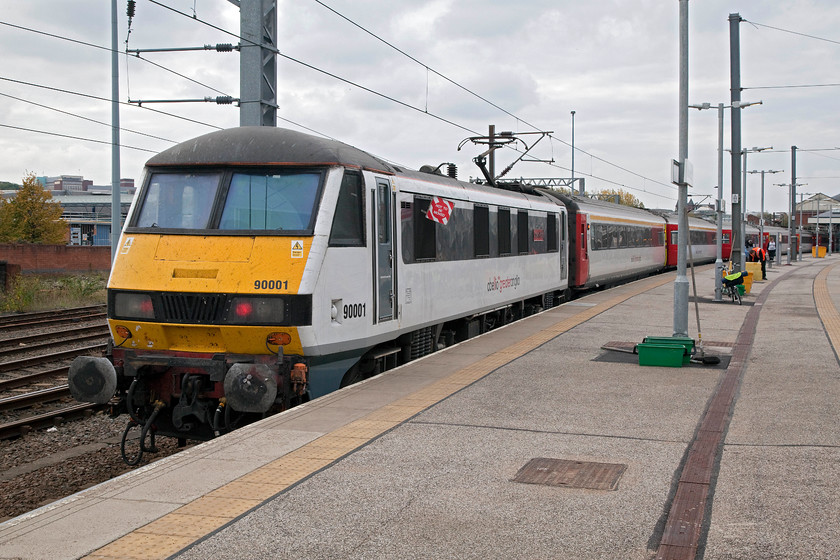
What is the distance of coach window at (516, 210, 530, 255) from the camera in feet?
54.1

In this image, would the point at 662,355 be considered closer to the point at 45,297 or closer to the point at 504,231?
the point at 504,231

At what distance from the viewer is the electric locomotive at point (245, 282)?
8.07 meters

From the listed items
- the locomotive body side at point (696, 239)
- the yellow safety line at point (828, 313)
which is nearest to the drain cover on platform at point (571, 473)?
the yellow safety line at point (828, 313)

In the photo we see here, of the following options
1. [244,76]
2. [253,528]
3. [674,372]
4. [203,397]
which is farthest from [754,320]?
[253,528]

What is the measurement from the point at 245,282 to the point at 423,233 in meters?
3.69

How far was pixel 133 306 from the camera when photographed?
841 centimetres

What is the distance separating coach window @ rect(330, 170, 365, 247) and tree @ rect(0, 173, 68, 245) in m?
46.7

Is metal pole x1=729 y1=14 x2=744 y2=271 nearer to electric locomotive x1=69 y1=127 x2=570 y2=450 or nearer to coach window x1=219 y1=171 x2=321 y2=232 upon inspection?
electric locomotive x1=69 y1=127 x2=570 y2=450

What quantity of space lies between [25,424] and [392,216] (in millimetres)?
4908

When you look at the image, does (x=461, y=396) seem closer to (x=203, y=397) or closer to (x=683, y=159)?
(x=203, y=397)

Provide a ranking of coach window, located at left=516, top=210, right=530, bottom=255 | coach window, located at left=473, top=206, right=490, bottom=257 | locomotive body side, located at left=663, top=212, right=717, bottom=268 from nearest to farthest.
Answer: coach window, located at left=473, top=206, right=490, bottom=257 → coach window, located at left=516, top=210, right=530, bottom=255 → locomotive body side, located at left=663, top=212, right=717, bottom=268

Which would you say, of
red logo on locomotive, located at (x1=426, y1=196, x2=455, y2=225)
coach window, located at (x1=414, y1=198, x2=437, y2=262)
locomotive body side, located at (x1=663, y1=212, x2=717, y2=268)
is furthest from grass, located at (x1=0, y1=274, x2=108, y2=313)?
locomotive body side, located at (x1=663, y1=212, x2=717, y2=268)

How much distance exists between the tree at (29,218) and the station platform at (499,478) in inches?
1817

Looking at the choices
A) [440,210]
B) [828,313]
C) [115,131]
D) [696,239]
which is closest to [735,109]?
[828,313]
